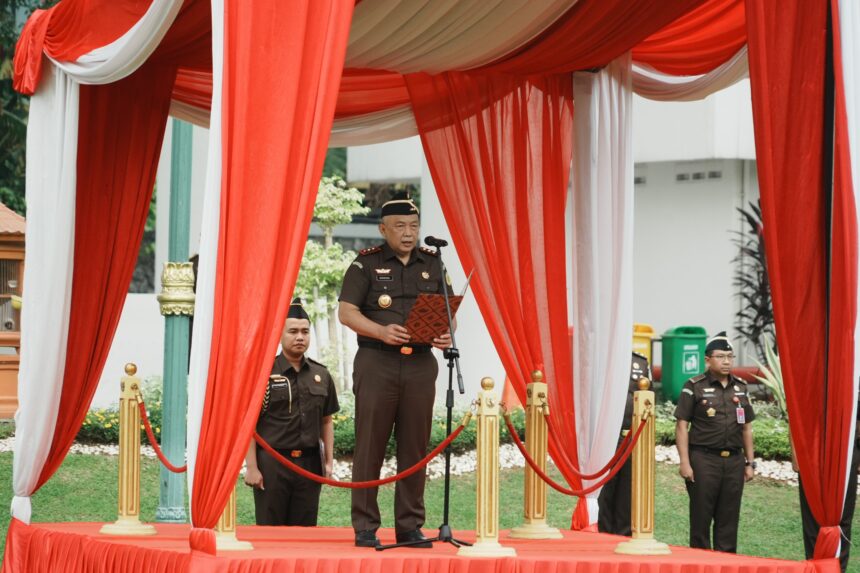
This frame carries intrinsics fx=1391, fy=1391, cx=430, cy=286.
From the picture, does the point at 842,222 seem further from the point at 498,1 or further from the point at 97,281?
the point at 97,281

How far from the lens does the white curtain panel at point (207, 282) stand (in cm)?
531

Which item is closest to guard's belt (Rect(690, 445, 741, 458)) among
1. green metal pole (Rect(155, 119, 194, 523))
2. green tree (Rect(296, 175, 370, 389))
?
green metal pole (Rect(155, 119, 194, 523))

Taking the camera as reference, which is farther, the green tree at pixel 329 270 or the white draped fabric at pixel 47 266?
the green tree at pixel 329 270

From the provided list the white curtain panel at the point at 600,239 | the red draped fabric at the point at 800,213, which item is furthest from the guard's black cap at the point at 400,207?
the red draped fabric at the point at 800,213

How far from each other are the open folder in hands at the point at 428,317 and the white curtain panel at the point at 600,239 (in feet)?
5.21

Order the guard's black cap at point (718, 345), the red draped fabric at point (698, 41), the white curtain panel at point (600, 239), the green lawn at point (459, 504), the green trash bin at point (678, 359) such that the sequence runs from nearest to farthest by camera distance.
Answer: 1. the red draped fabric at point (698, 41)
2. the white curtain panel at point (600, 239)
3. the guard's black cap at point (718, 345)
4. the green lawn at point (459, 504)
5. the green trash bin at point (678, 359)

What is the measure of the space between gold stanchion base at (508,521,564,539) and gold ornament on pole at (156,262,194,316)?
293 centimetres

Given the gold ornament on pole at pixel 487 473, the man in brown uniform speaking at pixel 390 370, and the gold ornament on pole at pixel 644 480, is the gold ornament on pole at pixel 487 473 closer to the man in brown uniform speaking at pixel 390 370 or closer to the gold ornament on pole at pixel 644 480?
the man in brown uniform speaking at pixel 390 370

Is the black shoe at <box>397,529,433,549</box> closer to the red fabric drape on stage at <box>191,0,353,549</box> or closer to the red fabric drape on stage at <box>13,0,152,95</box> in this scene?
the red fabric drape on stage at <box>191,0,353,549</box>

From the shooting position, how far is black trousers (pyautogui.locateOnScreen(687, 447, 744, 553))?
8703mm

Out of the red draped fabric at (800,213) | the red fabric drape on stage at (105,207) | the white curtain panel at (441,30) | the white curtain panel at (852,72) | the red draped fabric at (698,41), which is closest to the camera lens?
the white curtain panel at (852,72)

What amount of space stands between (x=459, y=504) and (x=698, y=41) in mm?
5089

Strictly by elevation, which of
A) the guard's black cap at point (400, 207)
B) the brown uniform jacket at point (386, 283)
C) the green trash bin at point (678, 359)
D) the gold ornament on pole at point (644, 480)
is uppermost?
the guard's black cap at point (400, 207)

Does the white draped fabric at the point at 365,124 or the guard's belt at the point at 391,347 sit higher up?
the white draped fabric at the point at 365,124
